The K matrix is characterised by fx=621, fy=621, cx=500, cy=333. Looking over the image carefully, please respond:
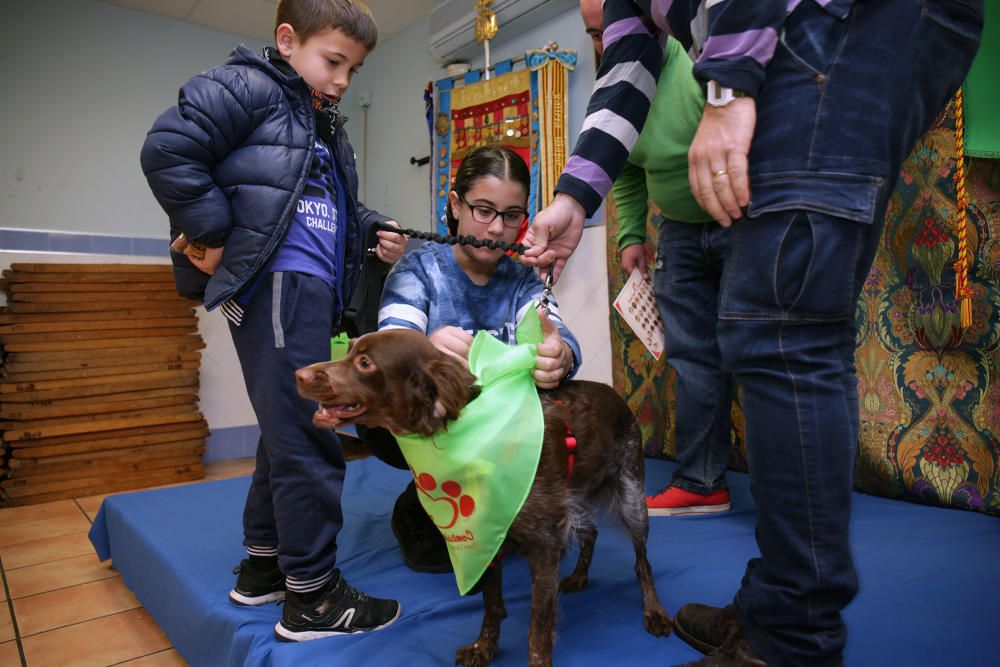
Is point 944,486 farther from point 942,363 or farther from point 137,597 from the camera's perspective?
point 137,597

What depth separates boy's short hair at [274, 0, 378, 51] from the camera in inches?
61.2

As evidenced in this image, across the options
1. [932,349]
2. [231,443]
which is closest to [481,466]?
[932,349]

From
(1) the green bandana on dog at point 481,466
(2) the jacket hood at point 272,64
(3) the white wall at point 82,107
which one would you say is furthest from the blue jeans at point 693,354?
(3) the white wall at point 82,107

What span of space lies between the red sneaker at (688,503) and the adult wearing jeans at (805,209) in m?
1.31

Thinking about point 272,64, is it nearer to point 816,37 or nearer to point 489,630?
point 816,37

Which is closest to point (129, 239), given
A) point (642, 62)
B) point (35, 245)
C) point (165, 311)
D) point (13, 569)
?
point (35, 245)

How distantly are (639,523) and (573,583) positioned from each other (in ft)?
0.89

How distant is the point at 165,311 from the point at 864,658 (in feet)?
13.2

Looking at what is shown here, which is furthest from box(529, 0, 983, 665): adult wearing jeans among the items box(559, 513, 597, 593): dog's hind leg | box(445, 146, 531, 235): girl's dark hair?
box(445, 146, 531, 235): girl's dark hair

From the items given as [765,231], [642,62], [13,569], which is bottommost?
[13,569]

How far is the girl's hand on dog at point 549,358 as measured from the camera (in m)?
1.48

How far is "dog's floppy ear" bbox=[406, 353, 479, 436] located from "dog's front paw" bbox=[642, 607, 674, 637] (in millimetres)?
690

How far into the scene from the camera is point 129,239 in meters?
4.81

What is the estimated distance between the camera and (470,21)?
14.1 feet
